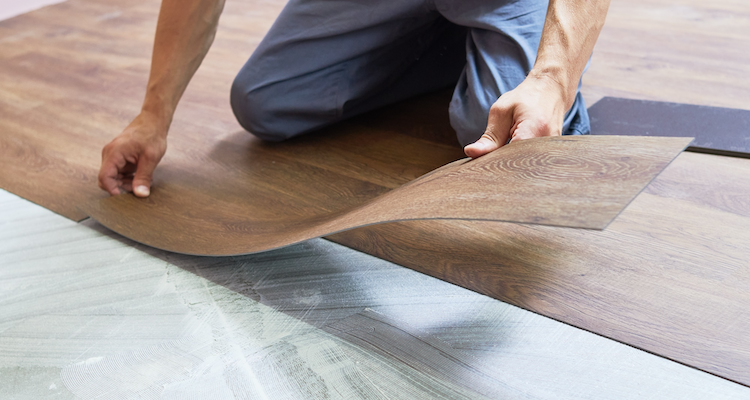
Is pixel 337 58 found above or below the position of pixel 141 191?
above

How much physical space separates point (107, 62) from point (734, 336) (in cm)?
239

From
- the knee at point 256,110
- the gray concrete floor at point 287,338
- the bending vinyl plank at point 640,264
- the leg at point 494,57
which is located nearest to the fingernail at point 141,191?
the gray concrete floor at point 287,338

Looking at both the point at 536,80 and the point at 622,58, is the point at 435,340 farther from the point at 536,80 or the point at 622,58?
the point at 622,58

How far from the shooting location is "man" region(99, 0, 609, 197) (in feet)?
3.68

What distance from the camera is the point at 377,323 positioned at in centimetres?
106

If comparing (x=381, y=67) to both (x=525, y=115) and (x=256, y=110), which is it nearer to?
(x=256, y=110)

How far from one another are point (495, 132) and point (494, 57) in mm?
478

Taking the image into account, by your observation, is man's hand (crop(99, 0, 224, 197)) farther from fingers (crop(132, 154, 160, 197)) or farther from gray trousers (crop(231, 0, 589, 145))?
gray trousers (crop(231, 0, 589, 145))

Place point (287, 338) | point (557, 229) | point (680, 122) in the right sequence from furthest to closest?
1. point (680, 122)
2. point (557, 229)
3. point (287, 338)

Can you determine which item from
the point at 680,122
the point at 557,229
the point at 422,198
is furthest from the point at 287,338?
the point at 680,122

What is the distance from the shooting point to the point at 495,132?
3.55 ft

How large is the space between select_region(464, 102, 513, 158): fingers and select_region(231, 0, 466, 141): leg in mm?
697

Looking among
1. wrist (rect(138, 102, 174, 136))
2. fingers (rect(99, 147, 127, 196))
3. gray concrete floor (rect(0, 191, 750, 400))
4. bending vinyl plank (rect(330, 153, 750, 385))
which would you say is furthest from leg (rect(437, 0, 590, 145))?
fingers (rect(99, 147, 127, 196))

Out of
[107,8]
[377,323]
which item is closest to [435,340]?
[377,323]
